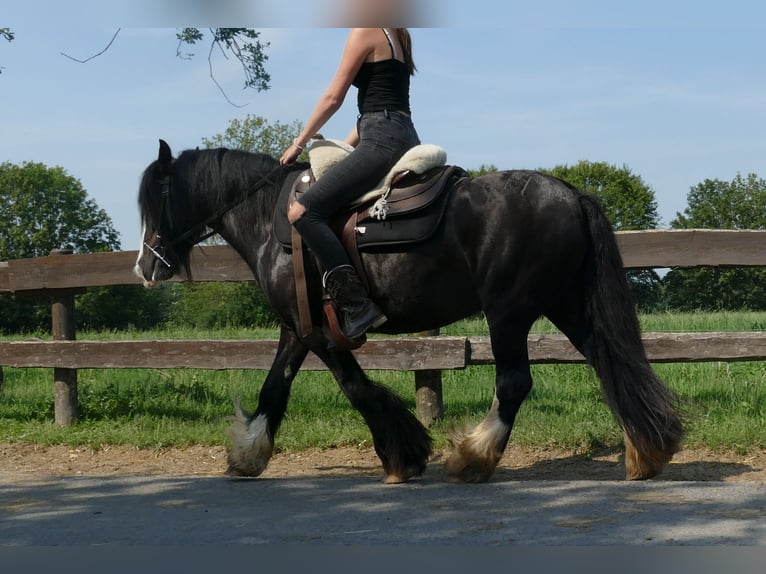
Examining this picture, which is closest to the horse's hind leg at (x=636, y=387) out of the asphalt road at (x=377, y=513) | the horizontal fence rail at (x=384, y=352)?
the asphalt road at (x=377, y=513)

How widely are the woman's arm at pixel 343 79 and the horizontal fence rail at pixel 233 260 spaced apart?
4.96ft

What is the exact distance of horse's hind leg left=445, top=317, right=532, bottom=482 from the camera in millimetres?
5496

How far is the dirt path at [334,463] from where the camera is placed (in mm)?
6250

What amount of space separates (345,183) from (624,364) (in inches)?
79.2

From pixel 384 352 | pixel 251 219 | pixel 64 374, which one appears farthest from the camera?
pixel 64 374

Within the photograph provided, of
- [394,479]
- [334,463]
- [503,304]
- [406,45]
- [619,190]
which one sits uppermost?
[619,190]

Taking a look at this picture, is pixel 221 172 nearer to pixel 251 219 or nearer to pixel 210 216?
pixel 210 216

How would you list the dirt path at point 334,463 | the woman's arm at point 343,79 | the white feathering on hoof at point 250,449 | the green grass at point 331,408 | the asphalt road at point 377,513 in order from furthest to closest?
the green grass at point 331,408, the dirt path at point 334,463, the white feathering on hoof at point 250,449, the woman's arm at point 343,79, the asphalt road at point 377,513

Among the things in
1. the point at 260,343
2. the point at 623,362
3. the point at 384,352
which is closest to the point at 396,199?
the point at 623,362

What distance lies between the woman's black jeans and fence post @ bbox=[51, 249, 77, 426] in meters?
4.14

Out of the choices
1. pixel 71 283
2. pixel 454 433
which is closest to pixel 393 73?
pixel 454 433

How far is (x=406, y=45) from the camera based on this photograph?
5621 millimetres

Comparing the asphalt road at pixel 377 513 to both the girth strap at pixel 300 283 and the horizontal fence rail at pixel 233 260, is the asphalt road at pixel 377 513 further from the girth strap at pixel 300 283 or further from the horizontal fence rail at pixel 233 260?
the horizontal fence rail at pixel 233 260

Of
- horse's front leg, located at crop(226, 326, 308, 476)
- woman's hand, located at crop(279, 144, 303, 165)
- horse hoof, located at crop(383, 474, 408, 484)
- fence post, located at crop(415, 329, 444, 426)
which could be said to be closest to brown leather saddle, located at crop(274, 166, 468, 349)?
woman's hand, located at crop(279, 144, 303, 165)
